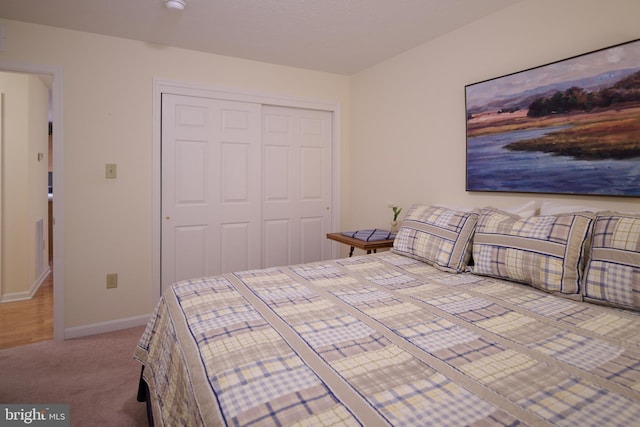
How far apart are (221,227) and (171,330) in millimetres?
2043

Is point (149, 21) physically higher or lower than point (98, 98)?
higher

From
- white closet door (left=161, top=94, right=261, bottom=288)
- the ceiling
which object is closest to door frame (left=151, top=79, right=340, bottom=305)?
white closet door (left=161, top=94, right=261, bottom=288)

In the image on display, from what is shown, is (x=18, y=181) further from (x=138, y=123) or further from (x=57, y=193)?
(x=138, y=123)

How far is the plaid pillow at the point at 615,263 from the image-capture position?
144 centimetres

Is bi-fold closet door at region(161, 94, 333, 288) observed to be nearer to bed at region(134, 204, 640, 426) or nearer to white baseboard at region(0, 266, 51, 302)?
bed at region(134, 204, 640, 426)

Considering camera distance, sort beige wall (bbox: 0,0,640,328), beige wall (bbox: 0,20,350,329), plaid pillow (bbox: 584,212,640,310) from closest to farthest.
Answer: plaid pillow (bbox: 584,212,640,310), beige wall (bbox: 0,0,640,328), beige wall (bbox: 0,20,350,329)

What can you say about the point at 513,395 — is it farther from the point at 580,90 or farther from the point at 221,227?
the point at 221,227

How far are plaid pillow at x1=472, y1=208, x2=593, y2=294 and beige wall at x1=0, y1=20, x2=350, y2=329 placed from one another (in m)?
2.62

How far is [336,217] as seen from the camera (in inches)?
159

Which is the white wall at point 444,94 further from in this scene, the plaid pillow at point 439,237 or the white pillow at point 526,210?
the plaid pillow at point 439,237

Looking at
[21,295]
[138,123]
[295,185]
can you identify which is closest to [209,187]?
[138,123]

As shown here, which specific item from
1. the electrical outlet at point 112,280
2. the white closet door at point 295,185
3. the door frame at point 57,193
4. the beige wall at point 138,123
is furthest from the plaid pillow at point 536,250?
the door frame at point 57,193

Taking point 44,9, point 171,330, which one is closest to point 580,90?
point 171,330

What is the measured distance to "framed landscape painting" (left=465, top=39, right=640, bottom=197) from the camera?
183cm
